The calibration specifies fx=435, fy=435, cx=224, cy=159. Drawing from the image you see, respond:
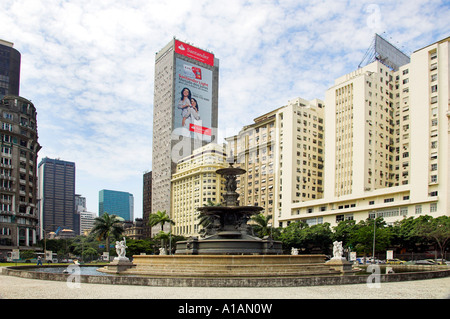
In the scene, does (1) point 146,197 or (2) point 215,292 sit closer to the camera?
(2) point 215,292

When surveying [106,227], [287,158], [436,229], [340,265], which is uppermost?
[287,158]

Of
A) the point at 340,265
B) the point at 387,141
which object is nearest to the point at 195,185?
the point at 387,141

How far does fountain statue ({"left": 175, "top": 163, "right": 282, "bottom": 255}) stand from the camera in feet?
94.2

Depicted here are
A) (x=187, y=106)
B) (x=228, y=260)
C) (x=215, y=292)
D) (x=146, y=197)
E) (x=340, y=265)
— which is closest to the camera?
(x=215, y=292)

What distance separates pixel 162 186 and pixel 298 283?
11234cm

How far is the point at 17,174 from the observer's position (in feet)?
260

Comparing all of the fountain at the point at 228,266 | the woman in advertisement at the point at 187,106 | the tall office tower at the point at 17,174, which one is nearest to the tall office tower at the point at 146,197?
the woman in advertisement at the point at 187,106

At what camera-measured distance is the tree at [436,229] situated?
50719 millimetres

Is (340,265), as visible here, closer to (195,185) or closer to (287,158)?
(287,158)

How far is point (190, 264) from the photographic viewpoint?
919 inches

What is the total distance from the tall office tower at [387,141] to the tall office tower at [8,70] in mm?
92007

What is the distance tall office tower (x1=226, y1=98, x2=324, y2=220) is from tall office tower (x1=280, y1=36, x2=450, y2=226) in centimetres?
506

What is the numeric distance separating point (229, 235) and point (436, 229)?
32.1 meters

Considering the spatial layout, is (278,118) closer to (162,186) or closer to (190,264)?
(162,186)
